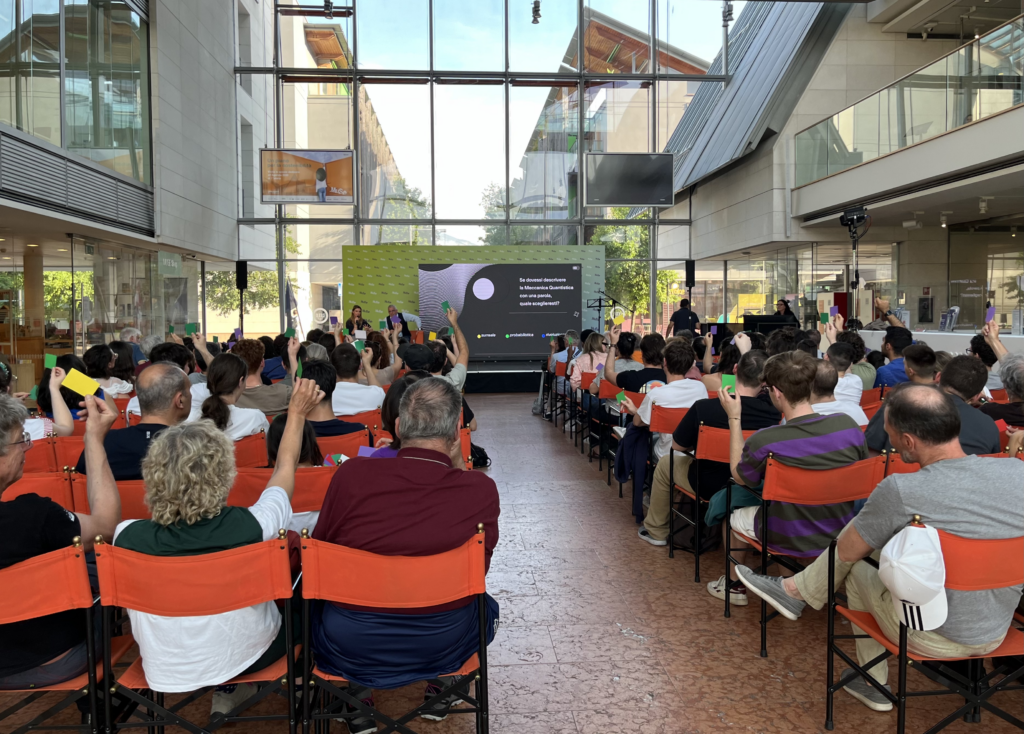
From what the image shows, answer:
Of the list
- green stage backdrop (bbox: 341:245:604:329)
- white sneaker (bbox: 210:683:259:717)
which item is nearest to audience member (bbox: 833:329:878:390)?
white sneaker (bbox: 210:683:259:717)

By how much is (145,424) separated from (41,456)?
3.19 feet

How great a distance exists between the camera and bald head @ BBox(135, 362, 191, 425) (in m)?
3.12

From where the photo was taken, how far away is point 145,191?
12.1m

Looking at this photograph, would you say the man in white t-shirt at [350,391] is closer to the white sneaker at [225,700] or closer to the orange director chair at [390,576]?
the white sneaker at [225,700]

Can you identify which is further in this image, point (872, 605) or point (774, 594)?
point (774, 594)

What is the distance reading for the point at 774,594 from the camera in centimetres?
297

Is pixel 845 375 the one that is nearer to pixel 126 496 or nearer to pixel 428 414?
pixel 428 414

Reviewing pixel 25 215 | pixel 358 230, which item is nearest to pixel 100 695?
pixel 25 215

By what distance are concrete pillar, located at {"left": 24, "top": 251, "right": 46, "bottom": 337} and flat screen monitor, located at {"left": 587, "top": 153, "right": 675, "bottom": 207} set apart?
10058 millimetres

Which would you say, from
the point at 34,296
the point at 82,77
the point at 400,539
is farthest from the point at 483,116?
the point at 400,539

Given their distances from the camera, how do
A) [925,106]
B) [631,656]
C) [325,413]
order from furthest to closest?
[925,106]
[325,413]
[631,656]

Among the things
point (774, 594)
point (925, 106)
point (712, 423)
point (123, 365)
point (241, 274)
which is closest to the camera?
point (774, 594)

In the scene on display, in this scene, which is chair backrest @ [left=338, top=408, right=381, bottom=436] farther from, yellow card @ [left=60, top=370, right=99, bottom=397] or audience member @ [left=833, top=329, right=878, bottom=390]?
audience member @ [left=833, top=329, right=878, bottom=390]

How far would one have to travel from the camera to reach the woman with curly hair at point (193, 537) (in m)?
2.08
